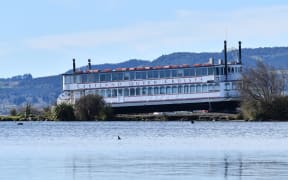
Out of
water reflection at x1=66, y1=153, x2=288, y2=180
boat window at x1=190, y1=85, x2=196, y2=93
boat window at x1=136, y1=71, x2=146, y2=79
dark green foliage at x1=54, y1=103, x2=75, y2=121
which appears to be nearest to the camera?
water reflection at x1=66, y1=153, x2=288, y2=180

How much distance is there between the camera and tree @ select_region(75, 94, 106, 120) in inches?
5463

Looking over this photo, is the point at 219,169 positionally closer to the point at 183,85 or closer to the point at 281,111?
the point at 281,111

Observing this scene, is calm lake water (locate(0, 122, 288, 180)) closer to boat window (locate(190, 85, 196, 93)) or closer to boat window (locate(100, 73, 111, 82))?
boat window (locate(190, 85, 196, 93))

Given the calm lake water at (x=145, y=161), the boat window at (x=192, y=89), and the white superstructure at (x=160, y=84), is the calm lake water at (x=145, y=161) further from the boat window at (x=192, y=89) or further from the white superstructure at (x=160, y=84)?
the boat window at (x=192, y=89)

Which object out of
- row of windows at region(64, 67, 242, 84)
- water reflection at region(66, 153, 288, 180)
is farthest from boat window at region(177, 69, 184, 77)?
water reflection at region(66, 153, 288, 180)

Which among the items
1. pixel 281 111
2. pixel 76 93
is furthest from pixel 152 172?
pixel 76 93

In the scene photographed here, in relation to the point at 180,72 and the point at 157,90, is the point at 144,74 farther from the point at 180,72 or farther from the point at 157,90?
the point at 180,72

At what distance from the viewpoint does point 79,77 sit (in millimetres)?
159125

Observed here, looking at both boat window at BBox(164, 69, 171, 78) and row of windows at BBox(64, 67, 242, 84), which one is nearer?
row of windows at BBox(64, 67, 242, 84)

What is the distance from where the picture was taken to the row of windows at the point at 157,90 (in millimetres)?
148250

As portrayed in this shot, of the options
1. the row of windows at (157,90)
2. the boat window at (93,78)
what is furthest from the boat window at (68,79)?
the row of windows at (157,90)

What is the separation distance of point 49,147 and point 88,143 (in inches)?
253

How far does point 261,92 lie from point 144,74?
27178 millimetres

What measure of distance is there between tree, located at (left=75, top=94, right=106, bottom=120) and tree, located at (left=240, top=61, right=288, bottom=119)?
2077 centimetres
